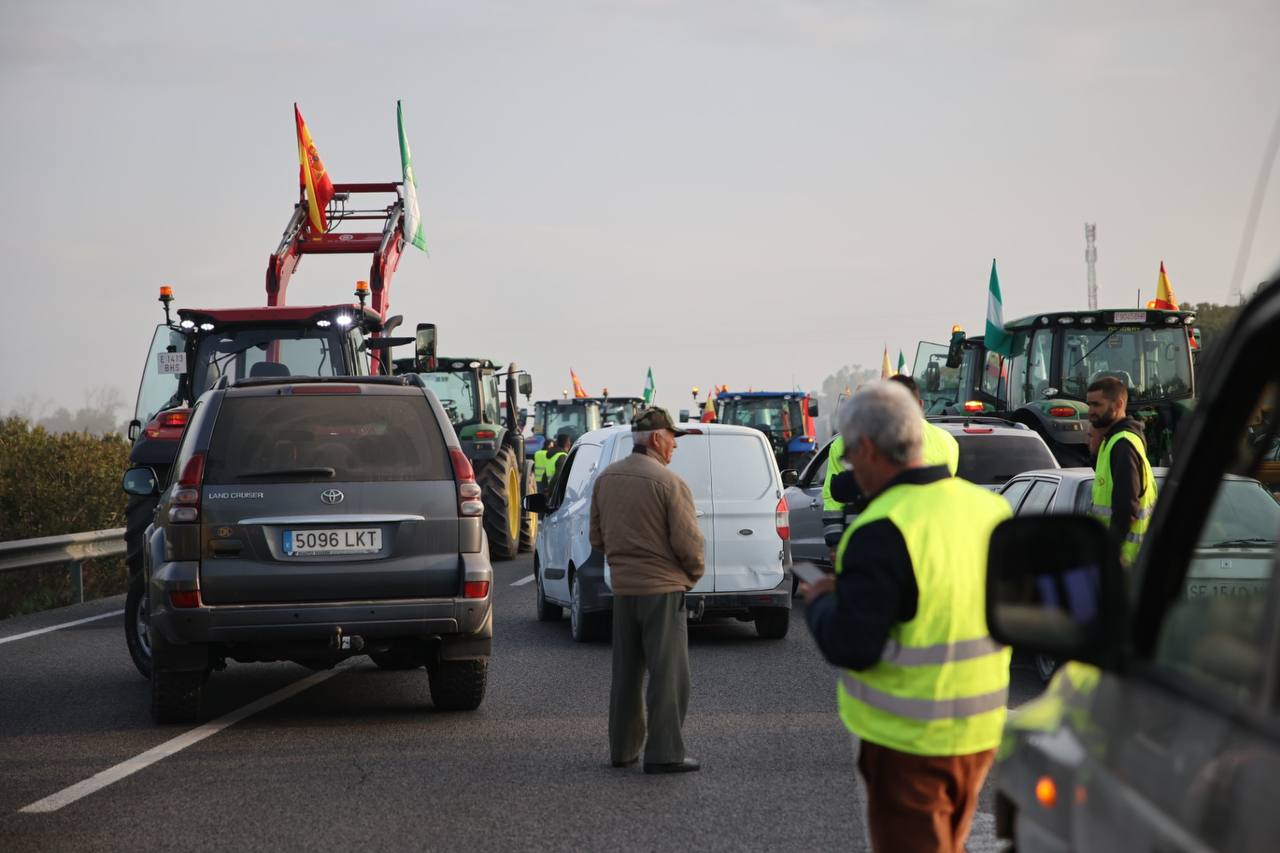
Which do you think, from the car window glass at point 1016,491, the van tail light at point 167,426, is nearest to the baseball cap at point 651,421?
the car window glass at point 1016,491

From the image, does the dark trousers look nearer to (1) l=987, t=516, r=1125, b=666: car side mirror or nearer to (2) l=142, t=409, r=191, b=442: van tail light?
(1) l=987, t=516, r=1125, b=666: car side mirror

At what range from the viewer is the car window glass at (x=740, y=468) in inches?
523

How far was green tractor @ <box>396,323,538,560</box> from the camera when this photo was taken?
858 inches

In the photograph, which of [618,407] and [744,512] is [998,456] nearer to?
[744,512]

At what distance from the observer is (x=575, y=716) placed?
376 inches

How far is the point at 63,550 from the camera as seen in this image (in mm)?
17938

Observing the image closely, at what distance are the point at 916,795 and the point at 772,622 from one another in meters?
9.72

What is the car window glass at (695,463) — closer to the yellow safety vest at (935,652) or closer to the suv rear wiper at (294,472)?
the suv rear wiper at (294,472)

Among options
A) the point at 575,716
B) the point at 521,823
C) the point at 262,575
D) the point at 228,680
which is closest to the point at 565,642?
the point at 228,680

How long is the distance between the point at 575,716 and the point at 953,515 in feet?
19.8

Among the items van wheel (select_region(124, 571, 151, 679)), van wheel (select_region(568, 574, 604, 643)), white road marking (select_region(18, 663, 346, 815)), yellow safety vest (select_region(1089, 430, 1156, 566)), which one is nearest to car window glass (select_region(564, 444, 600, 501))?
van wheel (select_region(568, 574, 604, 643))

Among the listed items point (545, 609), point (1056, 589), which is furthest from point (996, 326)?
point (1056, 589)

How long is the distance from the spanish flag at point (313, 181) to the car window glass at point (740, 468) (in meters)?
9.38

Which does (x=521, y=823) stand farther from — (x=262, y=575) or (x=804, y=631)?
(x=804, y=631)
